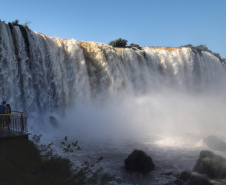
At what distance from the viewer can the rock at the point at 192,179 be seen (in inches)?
333

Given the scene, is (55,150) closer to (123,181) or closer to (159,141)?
(123,181)

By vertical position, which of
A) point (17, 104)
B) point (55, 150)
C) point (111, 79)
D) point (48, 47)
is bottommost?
point (55, 150)

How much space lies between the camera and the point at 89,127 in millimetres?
18094

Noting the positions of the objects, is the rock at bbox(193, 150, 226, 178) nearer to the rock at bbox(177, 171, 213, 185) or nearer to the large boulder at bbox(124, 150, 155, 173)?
the rock at bbox(177, 171, 213, 185)

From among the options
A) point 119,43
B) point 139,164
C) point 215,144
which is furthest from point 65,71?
point 119,43

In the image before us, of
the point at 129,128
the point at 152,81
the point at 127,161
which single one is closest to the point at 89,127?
the point at 129,128

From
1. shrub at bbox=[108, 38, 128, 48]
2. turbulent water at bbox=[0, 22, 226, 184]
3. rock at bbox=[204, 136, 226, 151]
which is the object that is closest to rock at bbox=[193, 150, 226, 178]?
turbulent water at bbox=[0, 22, 226, 184]

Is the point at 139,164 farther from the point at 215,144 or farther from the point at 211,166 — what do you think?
the point at 215,144

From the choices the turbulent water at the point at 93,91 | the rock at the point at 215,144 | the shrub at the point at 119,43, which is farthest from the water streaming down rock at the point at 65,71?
the shrub at the point at 119,43

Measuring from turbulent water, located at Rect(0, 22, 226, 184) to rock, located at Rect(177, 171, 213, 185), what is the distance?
9.86 feet

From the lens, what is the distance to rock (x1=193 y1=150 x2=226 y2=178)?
29.9ft

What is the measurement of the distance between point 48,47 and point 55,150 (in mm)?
9528

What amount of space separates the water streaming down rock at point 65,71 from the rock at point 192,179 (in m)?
11.2

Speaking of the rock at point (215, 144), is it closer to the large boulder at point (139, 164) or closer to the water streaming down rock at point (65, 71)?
the large boulder at point (139, 164)
